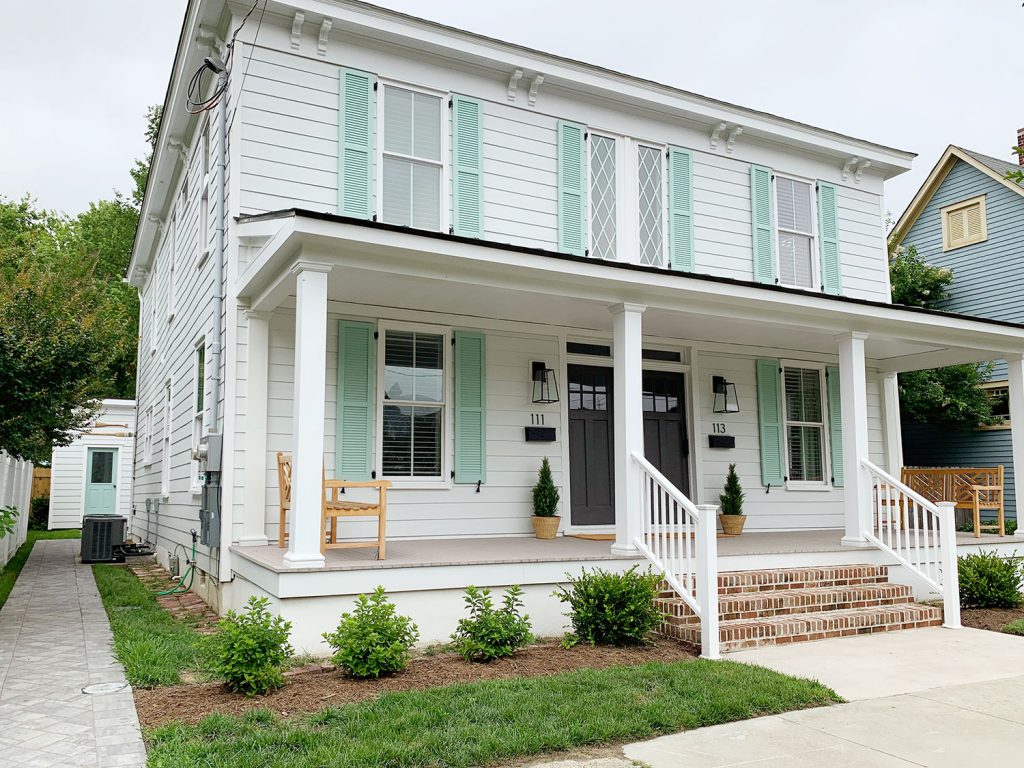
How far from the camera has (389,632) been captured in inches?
195

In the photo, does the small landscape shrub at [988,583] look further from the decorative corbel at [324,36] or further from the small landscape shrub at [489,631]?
the decorative corbel at [324,36]

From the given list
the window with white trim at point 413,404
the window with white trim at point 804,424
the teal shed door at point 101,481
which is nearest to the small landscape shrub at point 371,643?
the window with white trim at point 413,404

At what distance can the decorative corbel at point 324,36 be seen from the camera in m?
7.71

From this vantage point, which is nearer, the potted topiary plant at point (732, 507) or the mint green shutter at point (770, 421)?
the potted topiary plant at point (732, 507)

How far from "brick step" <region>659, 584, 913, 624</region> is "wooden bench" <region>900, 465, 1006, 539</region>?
2240 mm

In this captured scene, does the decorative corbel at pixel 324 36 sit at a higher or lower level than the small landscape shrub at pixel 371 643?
higher

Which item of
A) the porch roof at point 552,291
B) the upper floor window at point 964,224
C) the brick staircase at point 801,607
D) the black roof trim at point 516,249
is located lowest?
the brick staircase at point 801,607

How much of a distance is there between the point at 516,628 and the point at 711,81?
34.8 m

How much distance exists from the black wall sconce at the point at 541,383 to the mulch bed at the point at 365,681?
3207mm

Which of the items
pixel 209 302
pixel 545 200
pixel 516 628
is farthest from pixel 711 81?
pixel 516 628

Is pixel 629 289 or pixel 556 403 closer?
pixel 629 289

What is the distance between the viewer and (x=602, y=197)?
30.4ft

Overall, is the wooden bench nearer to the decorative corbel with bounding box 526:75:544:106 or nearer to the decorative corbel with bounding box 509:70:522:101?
the decorative corbel with bounding box 526:75:544:106

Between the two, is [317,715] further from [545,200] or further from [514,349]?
[545,200]
